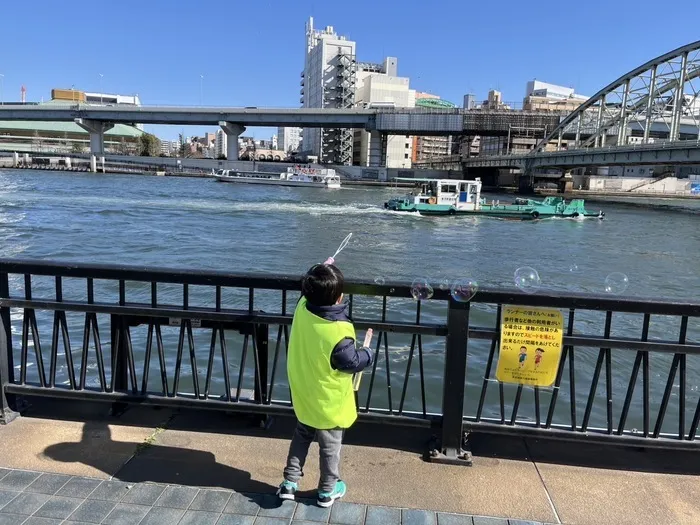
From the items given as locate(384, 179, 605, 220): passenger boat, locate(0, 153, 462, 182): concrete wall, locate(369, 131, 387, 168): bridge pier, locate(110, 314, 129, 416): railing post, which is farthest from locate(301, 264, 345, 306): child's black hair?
locate(369, 131, 387, 168): bridge pier

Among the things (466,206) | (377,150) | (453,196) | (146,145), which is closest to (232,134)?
(377,150)

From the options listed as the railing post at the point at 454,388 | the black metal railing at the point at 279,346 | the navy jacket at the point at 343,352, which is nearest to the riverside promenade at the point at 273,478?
the railing post at the point at 454,388

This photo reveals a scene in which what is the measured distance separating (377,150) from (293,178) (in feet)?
121

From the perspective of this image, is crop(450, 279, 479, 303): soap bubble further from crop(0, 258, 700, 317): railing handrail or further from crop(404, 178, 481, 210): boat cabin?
crop(404, 178, 481, 210): boat cabin

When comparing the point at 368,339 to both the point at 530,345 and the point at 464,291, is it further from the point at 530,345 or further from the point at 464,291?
the point at 530,345

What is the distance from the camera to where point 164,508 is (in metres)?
3.46

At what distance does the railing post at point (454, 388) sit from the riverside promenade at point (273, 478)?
0.40ft

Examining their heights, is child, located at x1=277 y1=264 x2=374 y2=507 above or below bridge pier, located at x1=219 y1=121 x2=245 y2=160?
below

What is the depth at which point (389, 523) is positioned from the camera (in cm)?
340

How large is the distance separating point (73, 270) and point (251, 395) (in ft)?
5.75

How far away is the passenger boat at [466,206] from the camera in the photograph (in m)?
50.8

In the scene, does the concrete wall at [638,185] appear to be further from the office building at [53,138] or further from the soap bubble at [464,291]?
the office building at [53,138]

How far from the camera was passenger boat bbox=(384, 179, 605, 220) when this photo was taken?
50.8 metres

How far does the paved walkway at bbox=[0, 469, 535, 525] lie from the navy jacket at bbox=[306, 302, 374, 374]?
90 centimetres
